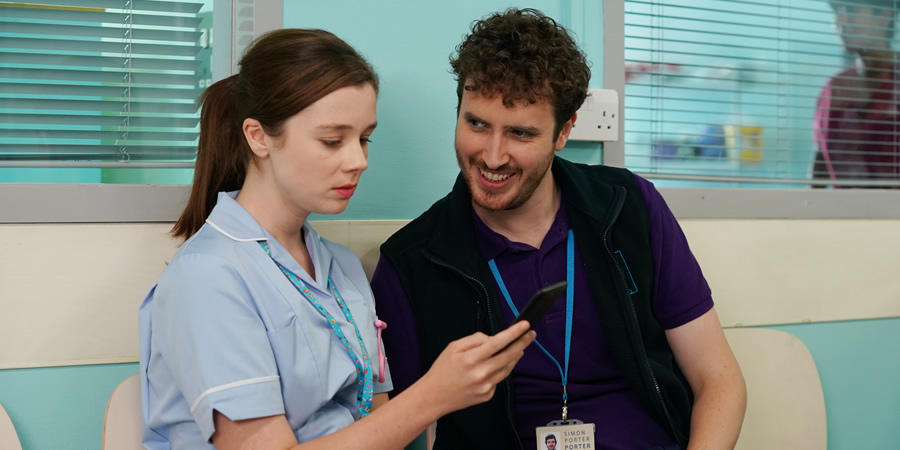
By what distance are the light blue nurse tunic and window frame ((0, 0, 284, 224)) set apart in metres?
0.33

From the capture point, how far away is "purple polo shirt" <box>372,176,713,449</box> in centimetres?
149

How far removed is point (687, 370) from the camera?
1582mm

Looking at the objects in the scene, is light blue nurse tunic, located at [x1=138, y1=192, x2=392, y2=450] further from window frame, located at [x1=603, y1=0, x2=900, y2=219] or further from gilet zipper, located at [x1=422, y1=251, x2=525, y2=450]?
window frame, located at [x1=603, y1=0, x2=900, y2=219]

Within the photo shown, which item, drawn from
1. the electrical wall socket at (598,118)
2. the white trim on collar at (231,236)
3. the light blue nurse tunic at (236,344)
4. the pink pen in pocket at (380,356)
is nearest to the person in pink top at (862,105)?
the electrical wall socket at (598,118)

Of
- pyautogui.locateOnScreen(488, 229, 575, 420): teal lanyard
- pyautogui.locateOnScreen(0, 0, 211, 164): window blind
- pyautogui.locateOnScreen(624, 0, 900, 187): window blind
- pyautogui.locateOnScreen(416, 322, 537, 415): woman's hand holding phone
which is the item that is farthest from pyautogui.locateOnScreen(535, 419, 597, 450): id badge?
pyautogui.locateOnScreen(0, 0, 211, 164): window blind

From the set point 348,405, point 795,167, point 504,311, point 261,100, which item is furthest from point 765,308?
point 261,100

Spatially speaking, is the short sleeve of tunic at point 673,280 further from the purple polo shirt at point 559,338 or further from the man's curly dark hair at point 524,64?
the man's curly dark hair at point 524,64

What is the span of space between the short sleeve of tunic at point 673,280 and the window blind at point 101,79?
1.08 metres

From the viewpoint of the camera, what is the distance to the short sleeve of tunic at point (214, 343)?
1061 millimetres

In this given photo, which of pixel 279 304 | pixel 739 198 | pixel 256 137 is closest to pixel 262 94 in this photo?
pixel 256 137

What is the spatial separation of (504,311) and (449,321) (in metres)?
0.12

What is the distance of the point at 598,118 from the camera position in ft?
6.04

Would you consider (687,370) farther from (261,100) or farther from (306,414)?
(261,100)

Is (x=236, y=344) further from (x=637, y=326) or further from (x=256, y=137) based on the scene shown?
(x=637, y=326)
